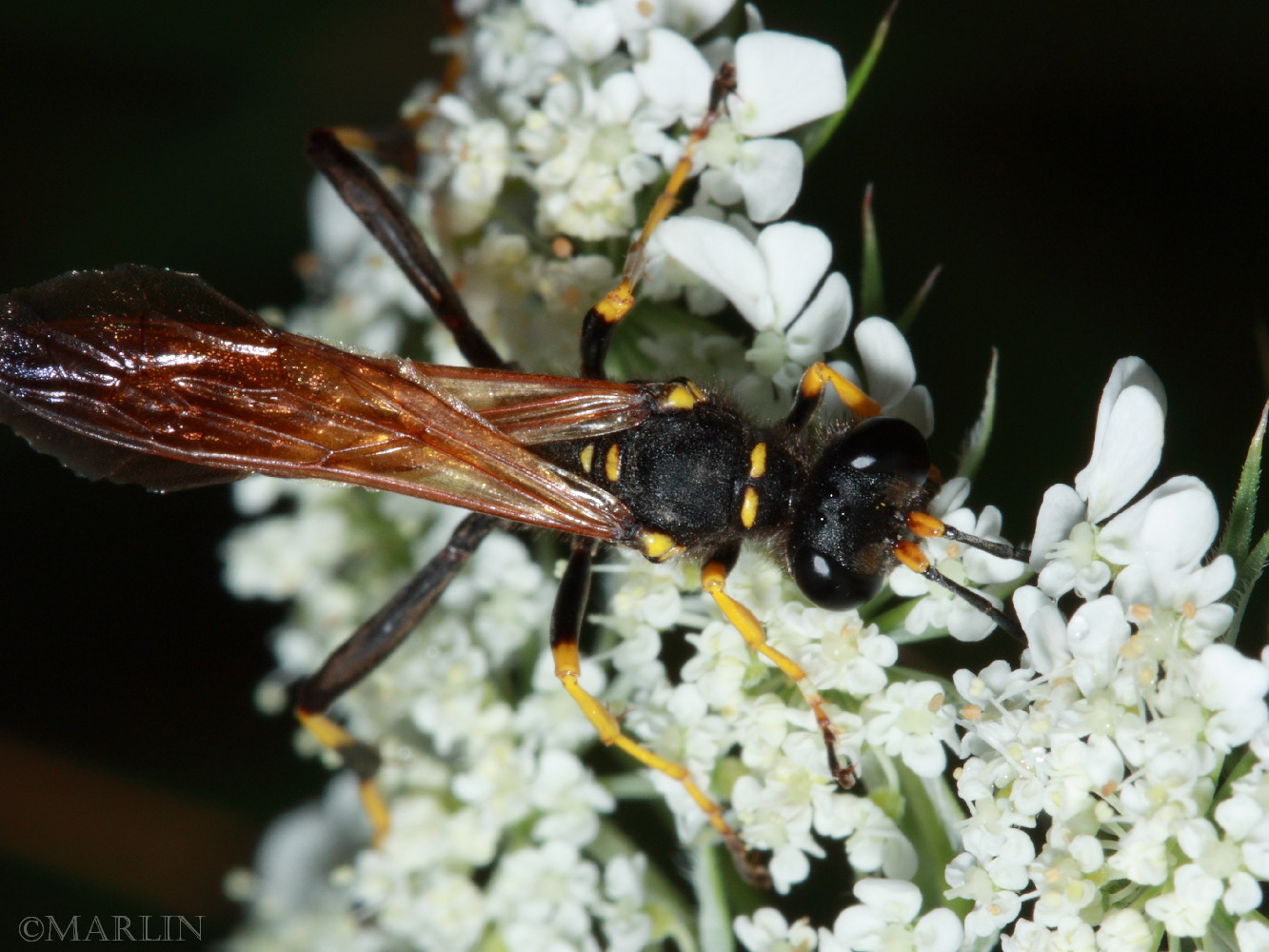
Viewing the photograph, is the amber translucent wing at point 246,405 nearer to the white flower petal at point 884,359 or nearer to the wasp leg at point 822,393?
the wasp leg at point 822,393

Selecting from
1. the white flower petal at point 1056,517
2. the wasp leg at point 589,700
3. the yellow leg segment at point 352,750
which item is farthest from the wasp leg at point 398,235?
the white flower petal at point 1056,517

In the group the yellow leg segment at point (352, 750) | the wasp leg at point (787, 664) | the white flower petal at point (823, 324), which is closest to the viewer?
the wasp leg at point (787, 664)

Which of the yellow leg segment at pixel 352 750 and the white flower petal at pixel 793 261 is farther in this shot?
the yellow leg segment at pixel 352 750

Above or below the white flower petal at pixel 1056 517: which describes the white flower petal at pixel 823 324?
above

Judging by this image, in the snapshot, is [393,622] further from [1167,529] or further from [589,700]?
[1167,529]

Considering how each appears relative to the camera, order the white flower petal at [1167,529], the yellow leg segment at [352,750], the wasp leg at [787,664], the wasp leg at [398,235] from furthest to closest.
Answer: the yellow leg segment at [352,750] < the wasp leg at [398,235] < the wasp leg at [787,664] < the white flower petal at [1167,529]

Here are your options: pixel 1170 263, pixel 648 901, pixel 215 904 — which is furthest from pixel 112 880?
pixel 1170 263
